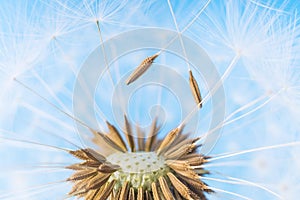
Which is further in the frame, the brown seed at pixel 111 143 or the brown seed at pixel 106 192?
the brown seed at pixel 111 143

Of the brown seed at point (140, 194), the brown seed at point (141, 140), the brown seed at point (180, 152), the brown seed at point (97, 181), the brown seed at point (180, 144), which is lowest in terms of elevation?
the brown seed at point (140, 194)

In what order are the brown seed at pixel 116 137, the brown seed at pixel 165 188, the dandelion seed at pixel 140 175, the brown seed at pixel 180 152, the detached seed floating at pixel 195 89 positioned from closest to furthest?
the brown seed at pixel 165 188 < the dandelion seed at pixel 140 175 < the brown seed at pixel 180 152 < the detached seed floating at pixel 195 89 < the brown seed at pixel 116 137

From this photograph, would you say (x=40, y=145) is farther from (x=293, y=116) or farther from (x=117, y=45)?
(x=293, y=116)

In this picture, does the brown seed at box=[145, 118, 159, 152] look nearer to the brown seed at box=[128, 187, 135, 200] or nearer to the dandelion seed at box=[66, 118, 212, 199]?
the dandelion seed at box=[66, 118, 212, 199]

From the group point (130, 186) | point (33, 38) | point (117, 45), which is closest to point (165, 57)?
point (117, 45)

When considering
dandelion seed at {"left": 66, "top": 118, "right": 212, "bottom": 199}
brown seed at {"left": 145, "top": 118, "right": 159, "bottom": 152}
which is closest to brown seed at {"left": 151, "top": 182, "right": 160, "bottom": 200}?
dandelion seed at {"left": 66, "top": 118, "right": 212, "bottom": 199}

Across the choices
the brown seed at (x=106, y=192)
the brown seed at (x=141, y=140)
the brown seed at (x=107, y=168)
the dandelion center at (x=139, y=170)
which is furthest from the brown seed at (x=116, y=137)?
the brown seed at (x=106, y=192)

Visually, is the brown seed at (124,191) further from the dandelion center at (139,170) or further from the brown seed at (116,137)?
the brown seed at (116,137)

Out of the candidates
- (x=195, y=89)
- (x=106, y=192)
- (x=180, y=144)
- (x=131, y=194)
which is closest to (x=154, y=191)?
(x=131, y=194)
